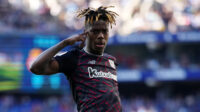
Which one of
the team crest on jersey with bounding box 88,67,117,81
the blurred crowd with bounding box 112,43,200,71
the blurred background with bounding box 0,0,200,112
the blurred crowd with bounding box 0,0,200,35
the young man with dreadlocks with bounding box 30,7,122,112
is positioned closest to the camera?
the young man with dreadlocks with bounding box 30,7,122,112

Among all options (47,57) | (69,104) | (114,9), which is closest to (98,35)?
(47,57)

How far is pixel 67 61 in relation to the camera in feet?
10.6

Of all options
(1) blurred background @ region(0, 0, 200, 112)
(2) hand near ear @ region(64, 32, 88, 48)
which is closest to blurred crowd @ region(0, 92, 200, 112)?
(1) blurred background @ region(0, 0, 200, 112)

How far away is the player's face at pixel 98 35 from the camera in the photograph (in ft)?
10.8

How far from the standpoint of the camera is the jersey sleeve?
10.5ft

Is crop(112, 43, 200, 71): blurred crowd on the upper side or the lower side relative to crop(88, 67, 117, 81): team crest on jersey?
lower

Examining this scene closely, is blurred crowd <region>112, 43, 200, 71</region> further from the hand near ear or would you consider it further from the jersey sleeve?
the hand near ear

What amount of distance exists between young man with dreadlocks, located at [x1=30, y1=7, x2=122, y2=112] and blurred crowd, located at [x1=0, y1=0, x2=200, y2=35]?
12.2 metres

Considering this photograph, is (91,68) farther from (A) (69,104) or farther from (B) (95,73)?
(A) (69,104)

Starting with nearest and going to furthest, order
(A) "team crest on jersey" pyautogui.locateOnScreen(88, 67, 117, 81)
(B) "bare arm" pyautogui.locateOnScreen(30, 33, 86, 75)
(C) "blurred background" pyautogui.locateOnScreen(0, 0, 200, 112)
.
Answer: (B) "bare arm" pyautogui.locateOnScreen(30, 33, 86, 75)
(A) "team crest on jersey" pyautogui.locateOnScreen(88, 67, 117, 81)
(C) "blurred background" pyautogui.locateOnScreen(0, 0, 200, 112)

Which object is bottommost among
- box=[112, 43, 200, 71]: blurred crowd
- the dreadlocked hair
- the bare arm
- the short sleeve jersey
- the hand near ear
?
box=[112, 43, 200, 71]: blurred crowd

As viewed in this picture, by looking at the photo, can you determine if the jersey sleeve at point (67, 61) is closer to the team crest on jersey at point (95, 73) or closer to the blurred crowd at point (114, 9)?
the team crest on jersey at point (95, 73)

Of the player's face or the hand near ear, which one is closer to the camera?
the hand near ear

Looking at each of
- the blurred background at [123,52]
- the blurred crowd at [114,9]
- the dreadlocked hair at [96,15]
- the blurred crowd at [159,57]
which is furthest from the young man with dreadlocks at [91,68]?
the blurred crowd at [159,57]
